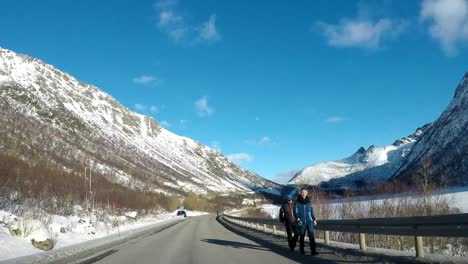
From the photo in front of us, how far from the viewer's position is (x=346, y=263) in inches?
468

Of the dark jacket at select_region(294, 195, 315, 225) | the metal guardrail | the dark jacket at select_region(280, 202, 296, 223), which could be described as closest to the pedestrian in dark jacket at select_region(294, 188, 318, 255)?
the dark jacket at select_region(294, 195, 315, 225)

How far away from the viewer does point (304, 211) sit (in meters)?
14.9

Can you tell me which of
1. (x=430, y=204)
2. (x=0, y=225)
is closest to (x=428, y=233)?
(x=0, y=225)

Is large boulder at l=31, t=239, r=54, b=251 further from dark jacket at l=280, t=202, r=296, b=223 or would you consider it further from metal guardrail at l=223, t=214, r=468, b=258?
metal guardrail at l=223, t=214, r=468, b=258

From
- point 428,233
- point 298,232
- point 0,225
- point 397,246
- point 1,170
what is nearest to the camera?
point 428,233

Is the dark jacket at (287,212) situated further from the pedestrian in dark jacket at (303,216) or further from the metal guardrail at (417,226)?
the pedestrian in dark jacket at (303,216)

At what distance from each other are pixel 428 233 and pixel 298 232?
5387 millimetres

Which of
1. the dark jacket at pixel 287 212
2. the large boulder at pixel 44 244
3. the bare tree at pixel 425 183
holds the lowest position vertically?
the large boulder at pixel 44 244

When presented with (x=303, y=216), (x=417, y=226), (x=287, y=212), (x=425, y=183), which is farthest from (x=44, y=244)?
(x=425, y=183)

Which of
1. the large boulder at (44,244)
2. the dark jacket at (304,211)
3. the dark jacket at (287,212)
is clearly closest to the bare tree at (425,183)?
the dark jacket at (287,212)

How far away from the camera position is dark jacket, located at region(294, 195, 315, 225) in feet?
48.5

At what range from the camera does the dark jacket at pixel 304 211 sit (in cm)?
1478

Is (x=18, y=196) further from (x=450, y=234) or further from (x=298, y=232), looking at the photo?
(x=450, y=234)

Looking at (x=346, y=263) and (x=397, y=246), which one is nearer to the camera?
(x=346, y=263)
